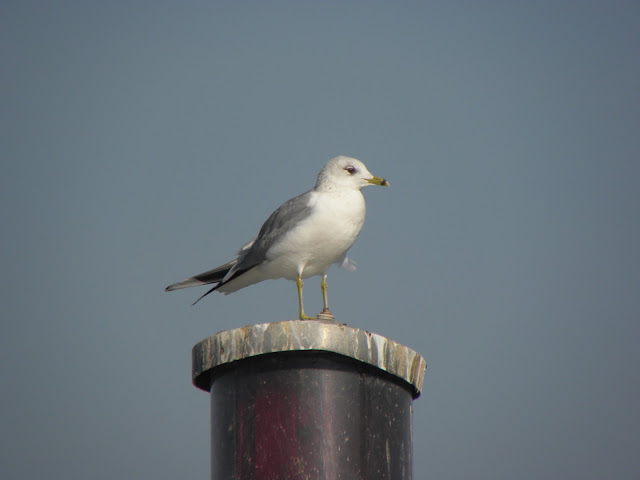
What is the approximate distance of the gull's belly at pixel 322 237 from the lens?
787 centimetres

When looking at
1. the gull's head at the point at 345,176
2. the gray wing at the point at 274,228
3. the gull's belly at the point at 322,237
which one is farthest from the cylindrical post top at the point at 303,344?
the gull's head at the point at 345,176

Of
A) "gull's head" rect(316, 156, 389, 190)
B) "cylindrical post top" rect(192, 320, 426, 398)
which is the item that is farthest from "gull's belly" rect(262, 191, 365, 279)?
"cylindrical post top" rect(192, 320, 426, 398)

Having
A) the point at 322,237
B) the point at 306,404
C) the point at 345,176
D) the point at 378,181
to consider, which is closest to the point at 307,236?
the point at 322,237

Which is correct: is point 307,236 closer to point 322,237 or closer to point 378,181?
point 322,237

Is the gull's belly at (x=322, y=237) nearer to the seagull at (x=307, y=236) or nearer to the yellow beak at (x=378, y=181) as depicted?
the seagull at (x=307, y=236)

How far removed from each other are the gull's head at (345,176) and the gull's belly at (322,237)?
18 centimetres

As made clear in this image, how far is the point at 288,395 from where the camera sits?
16.5 feet

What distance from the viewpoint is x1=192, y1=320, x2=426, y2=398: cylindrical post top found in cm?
506

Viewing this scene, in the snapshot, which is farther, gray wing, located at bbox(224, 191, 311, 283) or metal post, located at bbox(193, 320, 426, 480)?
gray wing, located at bbox(224, 191, 311, 283)

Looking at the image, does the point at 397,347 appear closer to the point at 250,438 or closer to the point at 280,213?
the point at 250,438

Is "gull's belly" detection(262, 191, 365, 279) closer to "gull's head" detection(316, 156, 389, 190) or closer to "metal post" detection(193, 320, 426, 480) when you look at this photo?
"gull's head" detection(316, 156, 389, 190)

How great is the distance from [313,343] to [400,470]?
3.03ft

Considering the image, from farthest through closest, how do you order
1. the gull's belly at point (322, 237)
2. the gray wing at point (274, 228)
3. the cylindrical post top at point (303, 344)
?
the gray wing at point (274, 228), the gull's belly at point (322, 237), the cylindrical post top at point (303, 344)

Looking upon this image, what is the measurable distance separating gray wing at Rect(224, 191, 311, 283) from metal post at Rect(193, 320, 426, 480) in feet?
9.31
